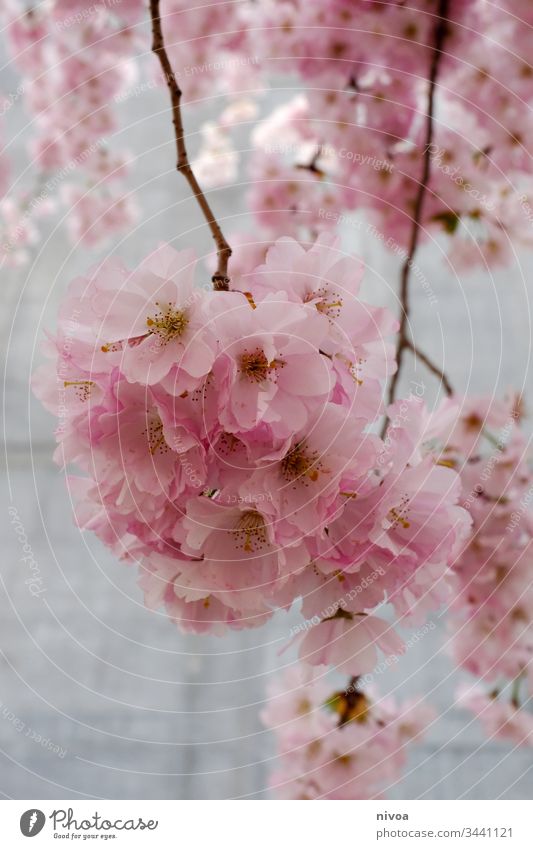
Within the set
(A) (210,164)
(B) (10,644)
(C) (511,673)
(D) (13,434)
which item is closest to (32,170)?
(A) (210,164)

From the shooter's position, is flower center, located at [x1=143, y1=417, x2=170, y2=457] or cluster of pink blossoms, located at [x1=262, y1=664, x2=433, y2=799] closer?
flower center, located at [x1=143, y1=417, x2=170, y2=457]

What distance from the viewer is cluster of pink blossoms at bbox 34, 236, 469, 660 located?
0.26 meters

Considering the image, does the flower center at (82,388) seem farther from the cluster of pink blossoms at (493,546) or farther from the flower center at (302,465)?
the cluster of pink blossoms at (493,546)

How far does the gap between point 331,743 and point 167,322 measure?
518 millimetres

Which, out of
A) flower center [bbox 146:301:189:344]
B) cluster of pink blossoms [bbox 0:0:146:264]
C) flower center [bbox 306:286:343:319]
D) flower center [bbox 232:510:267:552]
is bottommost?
flower center [bbox 232:510:267:552]

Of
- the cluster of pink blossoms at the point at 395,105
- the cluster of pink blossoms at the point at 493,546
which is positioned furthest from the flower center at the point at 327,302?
the cluster of pink blossoms at the point at 395,105

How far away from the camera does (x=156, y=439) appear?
27 cm

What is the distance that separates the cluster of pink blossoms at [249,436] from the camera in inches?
10.2

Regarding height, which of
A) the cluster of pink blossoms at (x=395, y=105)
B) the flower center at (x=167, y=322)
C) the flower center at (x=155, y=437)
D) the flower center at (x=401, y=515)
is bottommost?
the flower center at (x=401, y=515)

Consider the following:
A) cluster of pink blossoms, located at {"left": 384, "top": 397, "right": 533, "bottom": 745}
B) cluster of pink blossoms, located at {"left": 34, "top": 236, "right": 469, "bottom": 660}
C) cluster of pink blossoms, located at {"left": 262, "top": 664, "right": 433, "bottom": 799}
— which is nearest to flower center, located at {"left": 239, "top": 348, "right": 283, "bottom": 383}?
cluster of pink blossoms, located at {"left": 34, "top": 236, "right": 469, "bottom": 660}

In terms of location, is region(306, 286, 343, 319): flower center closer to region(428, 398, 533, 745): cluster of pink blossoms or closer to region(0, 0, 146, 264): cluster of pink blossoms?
region(428, 398, 533, 745): cluster of pink blossoms

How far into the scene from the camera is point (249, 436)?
0.86 ft
